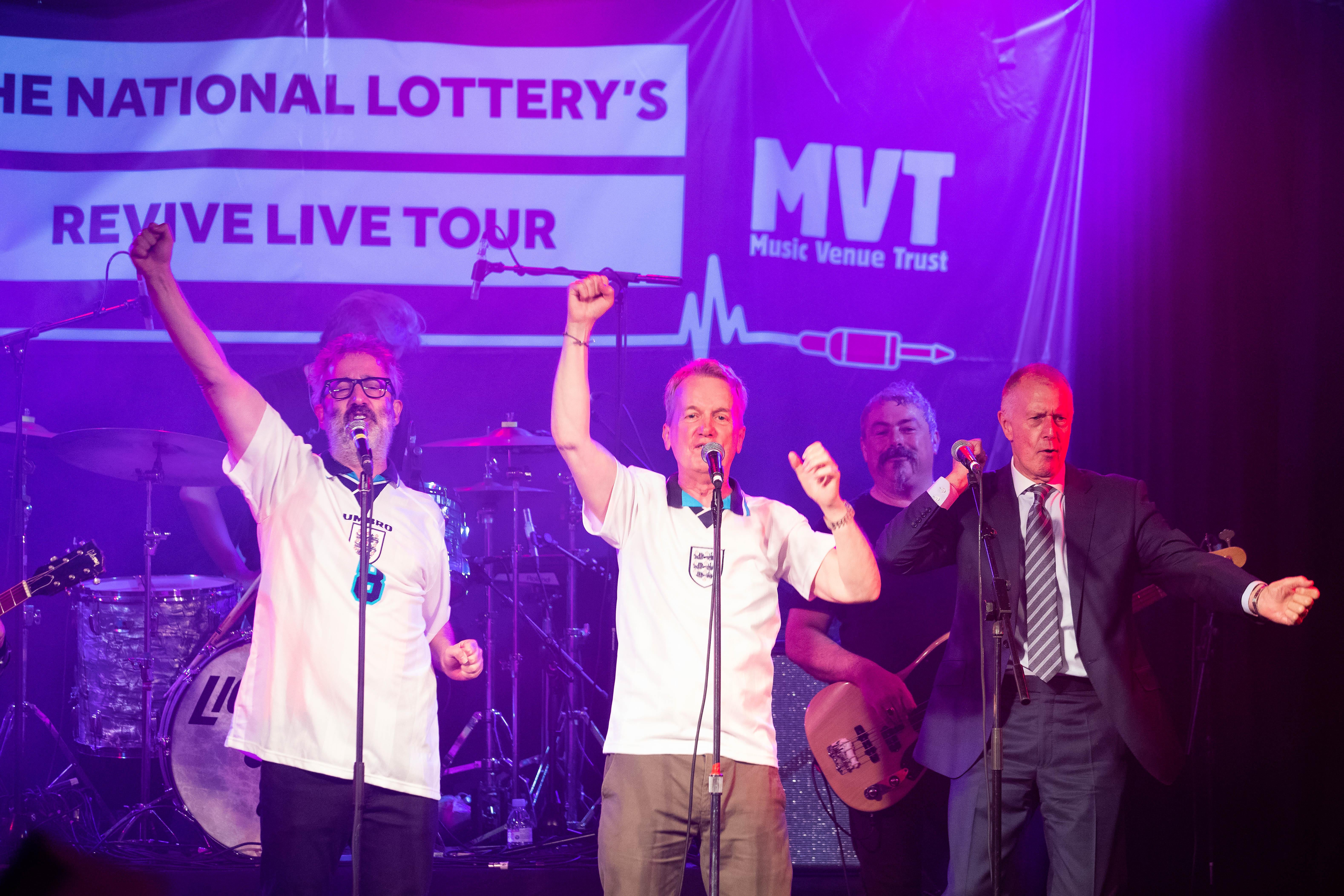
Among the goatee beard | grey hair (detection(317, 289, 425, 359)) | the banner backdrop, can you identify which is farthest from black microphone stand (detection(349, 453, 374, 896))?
the banner backdrop

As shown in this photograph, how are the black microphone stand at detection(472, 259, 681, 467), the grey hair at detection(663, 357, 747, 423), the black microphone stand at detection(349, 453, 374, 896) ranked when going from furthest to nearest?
the black microphone stand at detection(472, 259, 681, 467) → the grey hair at detection(663, 357, 747, 423) → the black microphone stand at detection(349, 453, 374, 896)

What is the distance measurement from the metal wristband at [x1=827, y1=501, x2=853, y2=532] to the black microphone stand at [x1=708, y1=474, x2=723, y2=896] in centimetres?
40

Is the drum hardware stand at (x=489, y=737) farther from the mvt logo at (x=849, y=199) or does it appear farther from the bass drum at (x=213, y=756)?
the mvt logo at (x=849, y=199)

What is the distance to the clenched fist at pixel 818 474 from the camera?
280cm

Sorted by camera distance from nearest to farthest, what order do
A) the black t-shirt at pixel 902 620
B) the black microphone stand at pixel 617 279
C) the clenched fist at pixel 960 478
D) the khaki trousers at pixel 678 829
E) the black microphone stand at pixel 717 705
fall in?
the black microphone stand at pixel 717 705 → the khaki trousers at pixel 678 829 → the clenched fist at pixel 960 478 → the black t-shirt at pixel 902 620 → the black microphone stand at pixel 617 279

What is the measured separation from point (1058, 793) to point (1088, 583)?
71cm

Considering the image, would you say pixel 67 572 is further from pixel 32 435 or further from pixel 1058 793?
pixel 1058 793

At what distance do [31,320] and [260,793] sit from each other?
358cm

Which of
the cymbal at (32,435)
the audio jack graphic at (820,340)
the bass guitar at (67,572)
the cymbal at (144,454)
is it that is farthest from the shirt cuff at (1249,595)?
the cymbal at (32,435)

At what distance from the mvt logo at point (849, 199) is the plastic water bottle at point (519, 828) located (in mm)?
3085

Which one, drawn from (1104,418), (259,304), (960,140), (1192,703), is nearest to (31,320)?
(259,304)

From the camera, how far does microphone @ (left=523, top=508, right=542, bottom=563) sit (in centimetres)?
554

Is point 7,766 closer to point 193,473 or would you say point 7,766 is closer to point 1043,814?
point 193,473

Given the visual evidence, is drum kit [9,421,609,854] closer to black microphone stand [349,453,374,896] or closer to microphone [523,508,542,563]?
microphone [523,508,542,563]
